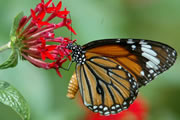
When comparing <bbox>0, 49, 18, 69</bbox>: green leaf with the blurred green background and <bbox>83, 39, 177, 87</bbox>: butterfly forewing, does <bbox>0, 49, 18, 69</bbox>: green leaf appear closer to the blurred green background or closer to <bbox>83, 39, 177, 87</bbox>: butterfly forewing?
<bbox>83, 39, 177, 87</bbox>: butterfly forewing

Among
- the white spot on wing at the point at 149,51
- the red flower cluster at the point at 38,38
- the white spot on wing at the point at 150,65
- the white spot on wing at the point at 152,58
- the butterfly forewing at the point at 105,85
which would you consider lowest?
the butterfly forewing at the point at 105,85

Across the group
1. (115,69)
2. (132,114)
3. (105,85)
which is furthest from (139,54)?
(132,114)

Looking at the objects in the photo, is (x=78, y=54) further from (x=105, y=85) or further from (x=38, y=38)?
(x=38, y=38)

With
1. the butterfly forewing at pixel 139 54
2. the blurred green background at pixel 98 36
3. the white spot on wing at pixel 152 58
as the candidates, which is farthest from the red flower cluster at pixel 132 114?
the white spot on wing at pixel 152 58

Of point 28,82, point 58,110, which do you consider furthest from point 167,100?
point 28,82

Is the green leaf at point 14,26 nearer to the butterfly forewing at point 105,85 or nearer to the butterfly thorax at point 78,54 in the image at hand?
the butterfly thorax at point 78,54

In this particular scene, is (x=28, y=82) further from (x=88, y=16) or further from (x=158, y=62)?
(x=158, y=62)

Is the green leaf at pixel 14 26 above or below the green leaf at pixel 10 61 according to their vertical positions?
above
